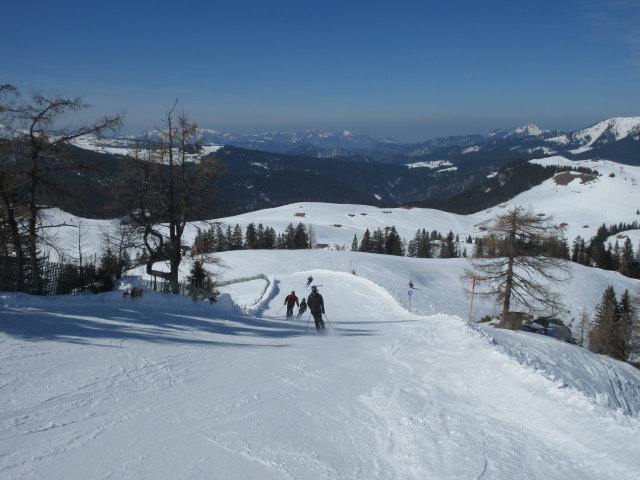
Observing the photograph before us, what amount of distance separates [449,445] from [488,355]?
5.00 metres

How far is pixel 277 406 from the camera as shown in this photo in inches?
271

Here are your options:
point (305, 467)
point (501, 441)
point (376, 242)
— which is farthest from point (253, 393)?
point (376, 242)

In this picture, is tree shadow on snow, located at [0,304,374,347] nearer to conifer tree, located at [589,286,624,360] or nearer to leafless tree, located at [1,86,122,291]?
leafless tree, located at [1,86,122,291]

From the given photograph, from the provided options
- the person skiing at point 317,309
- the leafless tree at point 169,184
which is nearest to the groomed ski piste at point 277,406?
the person skiing at point 317,309

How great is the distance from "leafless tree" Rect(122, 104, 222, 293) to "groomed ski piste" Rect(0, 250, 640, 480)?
7580 millimetres

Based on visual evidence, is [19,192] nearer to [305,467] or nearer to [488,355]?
[305,467]

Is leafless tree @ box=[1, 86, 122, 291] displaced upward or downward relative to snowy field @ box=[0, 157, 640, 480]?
upward

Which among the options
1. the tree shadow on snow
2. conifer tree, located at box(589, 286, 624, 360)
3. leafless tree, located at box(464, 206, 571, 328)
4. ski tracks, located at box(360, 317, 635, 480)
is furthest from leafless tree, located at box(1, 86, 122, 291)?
conifer tree, located at box(589, 286, 624, 360)

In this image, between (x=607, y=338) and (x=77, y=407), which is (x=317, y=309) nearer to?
(x=77, y=407)

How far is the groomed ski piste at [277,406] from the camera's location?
197 inches

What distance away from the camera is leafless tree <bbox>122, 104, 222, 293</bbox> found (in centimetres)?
1953

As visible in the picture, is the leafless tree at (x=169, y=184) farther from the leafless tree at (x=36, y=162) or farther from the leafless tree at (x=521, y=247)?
the leafless tree at (x=521, y=247)

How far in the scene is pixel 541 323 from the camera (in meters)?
34.9

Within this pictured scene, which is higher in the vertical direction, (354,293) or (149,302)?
(149,302)
